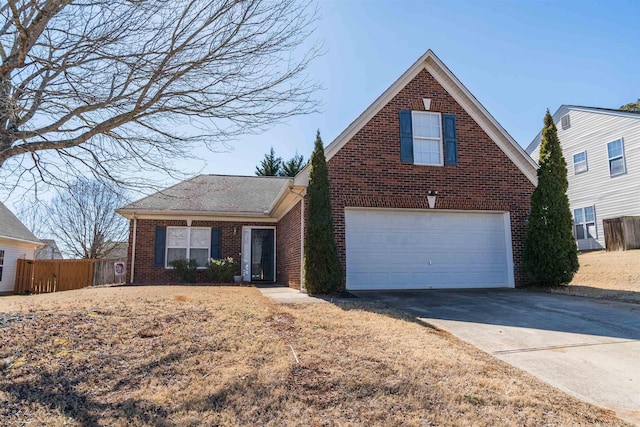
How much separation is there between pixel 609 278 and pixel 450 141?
617cm

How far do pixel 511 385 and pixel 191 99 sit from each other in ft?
18.6

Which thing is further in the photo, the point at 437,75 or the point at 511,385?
the point at 437,75

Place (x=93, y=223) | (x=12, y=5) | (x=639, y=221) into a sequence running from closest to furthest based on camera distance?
(x=12, y=5) < (x=639, y=221) < (x=93, y=223)

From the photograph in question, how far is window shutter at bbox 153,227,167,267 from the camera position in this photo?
1502 centimetres

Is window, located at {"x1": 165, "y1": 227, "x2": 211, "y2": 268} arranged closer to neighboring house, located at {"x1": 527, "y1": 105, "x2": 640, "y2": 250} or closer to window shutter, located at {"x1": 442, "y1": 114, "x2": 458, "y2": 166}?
window shutter, located at {"x1": 442, "y1": 114, "x2": 458, "y2": 166}

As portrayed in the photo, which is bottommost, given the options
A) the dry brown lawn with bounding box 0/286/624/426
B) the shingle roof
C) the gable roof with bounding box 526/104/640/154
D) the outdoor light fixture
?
the dry brown lawn with bounding box 0/286/624/426

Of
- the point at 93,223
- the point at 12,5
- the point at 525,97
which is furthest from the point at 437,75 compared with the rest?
the point at 93,223

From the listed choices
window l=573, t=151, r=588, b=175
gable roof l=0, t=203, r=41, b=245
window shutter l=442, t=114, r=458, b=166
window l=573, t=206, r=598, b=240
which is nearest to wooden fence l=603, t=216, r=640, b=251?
window l=573, t=206, r=598, b=240

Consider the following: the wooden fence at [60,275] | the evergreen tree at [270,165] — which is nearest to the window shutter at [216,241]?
the wooden fence at [60,275]

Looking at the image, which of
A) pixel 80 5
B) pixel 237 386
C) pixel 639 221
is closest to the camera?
pixel 237 386

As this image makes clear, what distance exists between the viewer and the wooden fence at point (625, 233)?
52.1 ft

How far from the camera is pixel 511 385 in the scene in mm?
3959

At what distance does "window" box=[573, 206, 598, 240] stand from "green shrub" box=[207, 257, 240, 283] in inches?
655

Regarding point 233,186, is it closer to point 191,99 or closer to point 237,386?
point 191,99
